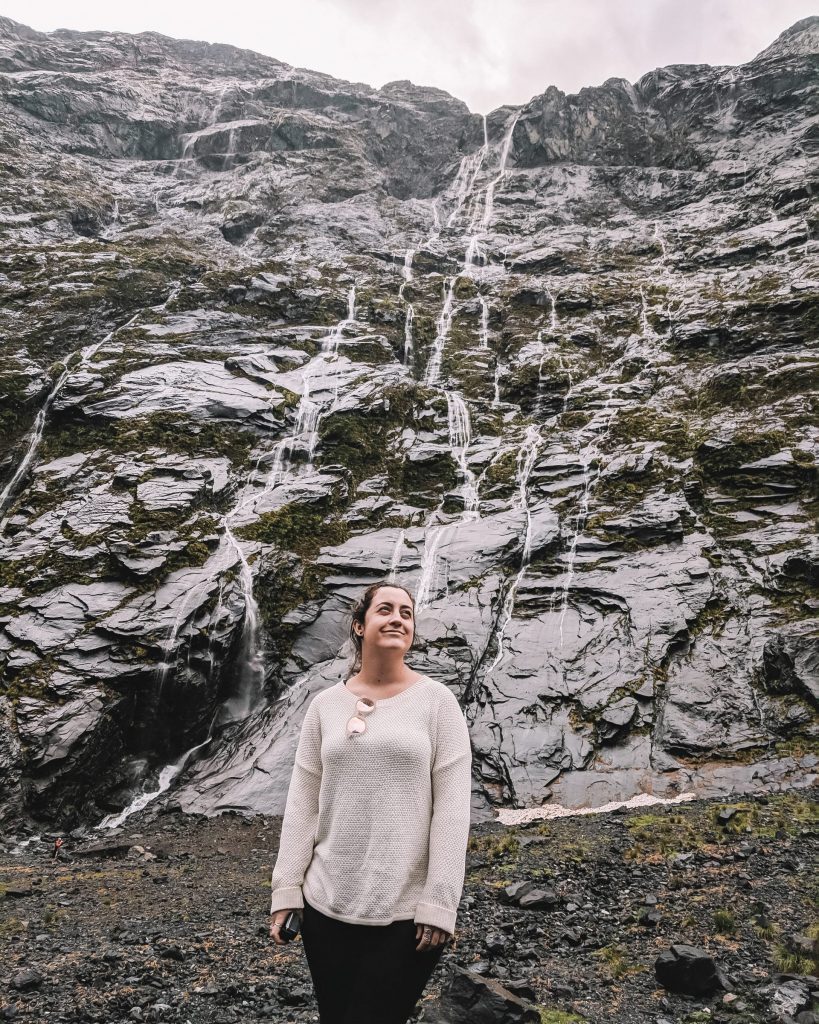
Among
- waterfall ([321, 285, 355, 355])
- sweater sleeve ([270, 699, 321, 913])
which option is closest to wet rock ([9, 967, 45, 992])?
sweater sleeve ([270, 699, 321, 913])

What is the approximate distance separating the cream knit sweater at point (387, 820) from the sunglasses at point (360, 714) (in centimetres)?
3

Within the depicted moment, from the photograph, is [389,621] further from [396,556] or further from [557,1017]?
[396,556]

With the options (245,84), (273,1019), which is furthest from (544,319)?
(245,84)

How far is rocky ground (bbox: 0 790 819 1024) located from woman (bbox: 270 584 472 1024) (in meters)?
3.05

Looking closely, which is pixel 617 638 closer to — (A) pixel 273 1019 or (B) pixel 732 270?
(A) pixel 273 1019

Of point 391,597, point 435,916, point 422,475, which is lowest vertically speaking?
point 435,916

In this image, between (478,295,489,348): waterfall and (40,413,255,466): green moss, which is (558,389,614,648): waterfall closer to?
(478,295,489,348): waterfall

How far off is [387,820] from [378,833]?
2.9 inches

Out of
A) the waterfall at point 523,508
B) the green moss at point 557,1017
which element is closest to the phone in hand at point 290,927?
the green moss at point 557,1017

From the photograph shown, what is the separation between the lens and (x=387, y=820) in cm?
326

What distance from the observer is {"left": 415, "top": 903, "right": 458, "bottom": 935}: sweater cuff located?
302cm

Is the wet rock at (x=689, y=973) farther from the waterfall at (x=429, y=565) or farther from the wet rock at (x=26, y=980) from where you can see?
the waterfall at (x=429, y=565)

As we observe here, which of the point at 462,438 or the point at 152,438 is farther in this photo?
the point at 462,438

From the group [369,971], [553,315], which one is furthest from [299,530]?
[553,315]
